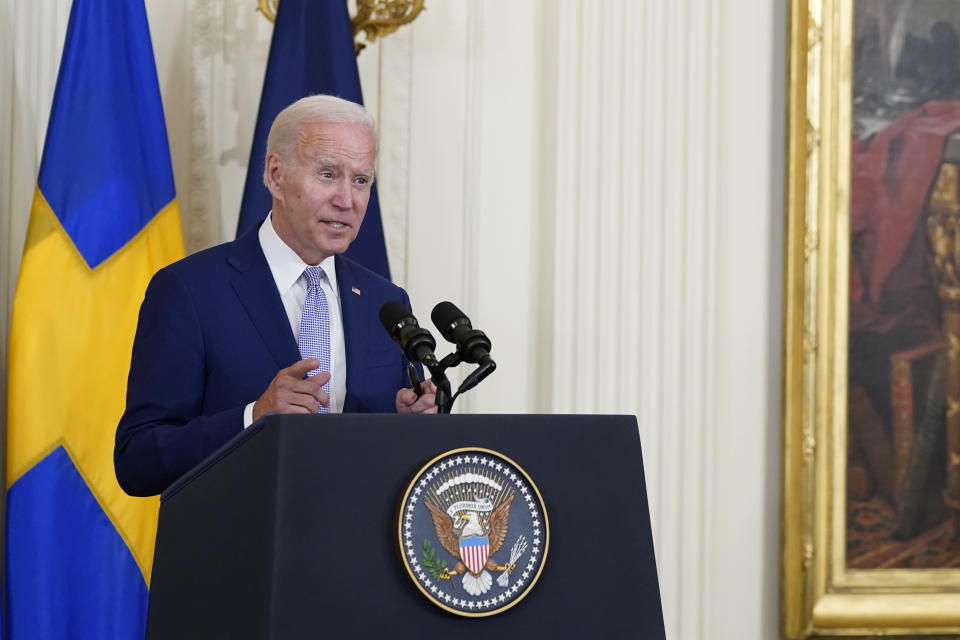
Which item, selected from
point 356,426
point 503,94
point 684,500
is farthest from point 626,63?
point 356,426

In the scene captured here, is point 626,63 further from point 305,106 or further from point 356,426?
point 356,426

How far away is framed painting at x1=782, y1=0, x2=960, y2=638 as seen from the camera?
4230mm

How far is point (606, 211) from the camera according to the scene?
13.7ft

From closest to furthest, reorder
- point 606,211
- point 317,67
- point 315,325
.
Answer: point 315,325 → point 317,67 → point 606,211

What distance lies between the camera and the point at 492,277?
4.12 metres

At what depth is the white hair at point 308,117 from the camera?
2596 millimetres

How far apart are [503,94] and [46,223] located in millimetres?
1652

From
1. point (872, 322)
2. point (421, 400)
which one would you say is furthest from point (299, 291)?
point (872, 322)

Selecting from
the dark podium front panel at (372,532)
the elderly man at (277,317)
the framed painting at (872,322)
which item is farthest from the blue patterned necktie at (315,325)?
the framed painting at (872,322)

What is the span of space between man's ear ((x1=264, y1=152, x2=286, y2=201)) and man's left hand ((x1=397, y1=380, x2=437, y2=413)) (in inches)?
26.1

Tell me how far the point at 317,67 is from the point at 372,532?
7.65 feet

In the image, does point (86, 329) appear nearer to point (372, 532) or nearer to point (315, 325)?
point (315, 325)

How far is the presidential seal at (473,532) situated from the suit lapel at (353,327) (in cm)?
86

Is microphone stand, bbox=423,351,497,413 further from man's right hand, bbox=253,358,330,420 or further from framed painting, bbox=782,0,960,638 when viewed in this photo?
framed painting, bbox=782,0,960,638
